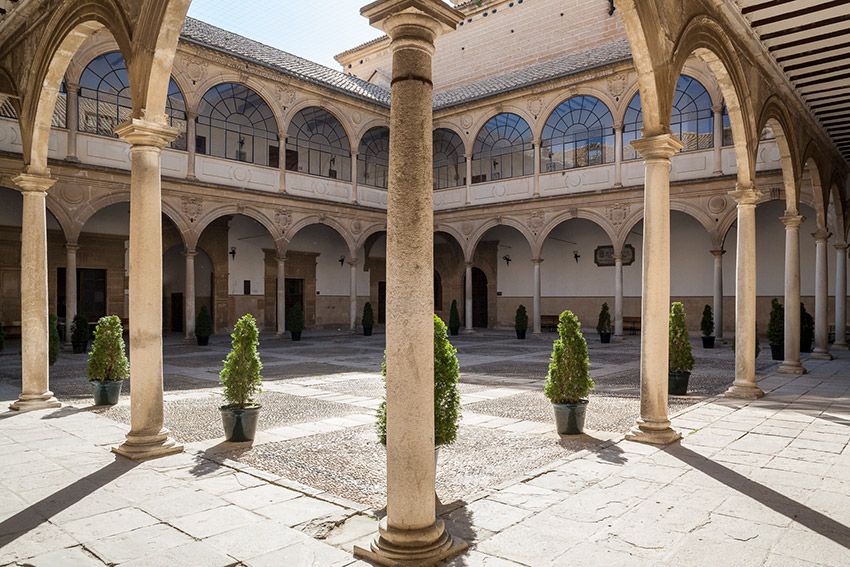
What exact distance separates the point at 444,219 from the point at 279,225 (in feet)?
20.5

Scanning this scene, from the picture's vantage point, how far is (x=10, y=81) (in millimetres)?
8008

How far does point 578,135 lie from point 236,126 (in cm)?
1128

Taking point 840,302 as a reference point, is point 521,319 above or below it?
below

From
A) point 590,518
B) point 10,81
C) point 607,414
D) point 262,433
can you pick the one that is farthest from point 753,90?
point 10,81

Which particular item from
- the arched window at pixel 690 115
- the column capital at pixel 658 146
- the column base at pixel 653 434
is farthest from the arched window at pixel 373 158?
the column base at pixel 653 434

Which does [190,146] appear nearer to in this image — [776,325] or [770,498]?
[776,325]

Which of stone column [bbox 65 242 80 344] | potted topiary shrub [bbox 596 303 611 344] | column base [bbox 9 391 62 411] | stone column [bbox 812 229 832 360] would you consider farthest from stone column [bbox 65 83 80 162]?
stone column [bbox 812 229 832 360]

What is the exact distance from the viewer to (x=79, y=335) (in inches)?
567

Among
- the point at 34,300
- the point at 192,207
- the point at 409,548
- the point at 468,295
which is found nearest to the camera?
the point at 409,548

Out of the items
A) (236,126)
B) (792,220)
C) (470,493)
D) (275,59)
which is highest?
(275,59)

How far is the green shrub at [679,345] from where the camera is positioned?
8344 millimetres

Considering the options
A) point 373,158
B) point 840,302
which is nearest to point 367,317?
point 373,158

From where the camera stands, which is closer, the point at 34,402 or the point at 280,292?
the point at 34,402

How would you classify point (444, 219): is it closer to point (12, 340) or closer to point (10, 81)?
point (12, 340)
